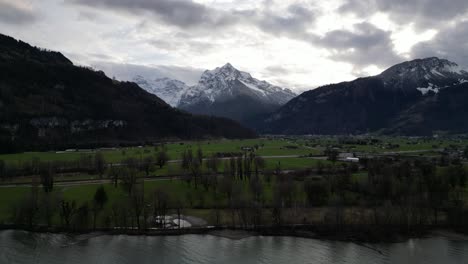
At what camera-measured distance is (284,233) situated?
71312 mm

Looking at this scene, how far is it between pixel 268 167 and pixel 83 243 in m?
72.7

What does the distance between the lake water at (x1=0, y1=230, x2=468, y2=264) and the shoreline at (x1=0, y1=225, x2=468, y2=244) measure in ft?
4.44

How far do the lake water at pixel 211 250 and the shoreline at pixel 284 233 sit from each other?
1353mm

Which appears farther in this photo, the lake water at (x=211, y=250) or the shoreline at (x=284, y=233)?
the shoreline at (x=284, y=233)

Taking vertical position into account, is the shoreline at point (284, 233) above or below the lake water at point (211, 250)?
above

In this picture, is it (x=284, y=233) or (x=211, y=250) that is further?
(x=284, y=233)

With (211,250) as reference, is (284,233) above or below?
above

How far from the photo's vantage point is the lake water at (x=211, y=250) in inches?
2377

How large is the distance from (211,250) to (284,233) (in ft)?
46.7

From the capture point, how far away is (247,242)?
6825cm

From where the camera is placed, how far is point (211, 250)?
63844 mm

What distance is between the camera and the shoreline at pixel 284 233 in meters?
69.6

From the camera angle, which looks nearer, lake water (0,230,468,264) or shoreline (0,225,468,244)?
lake water (0,230,468,264)

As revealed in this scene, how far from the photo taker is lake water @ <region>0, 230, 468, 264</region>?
198 ft
